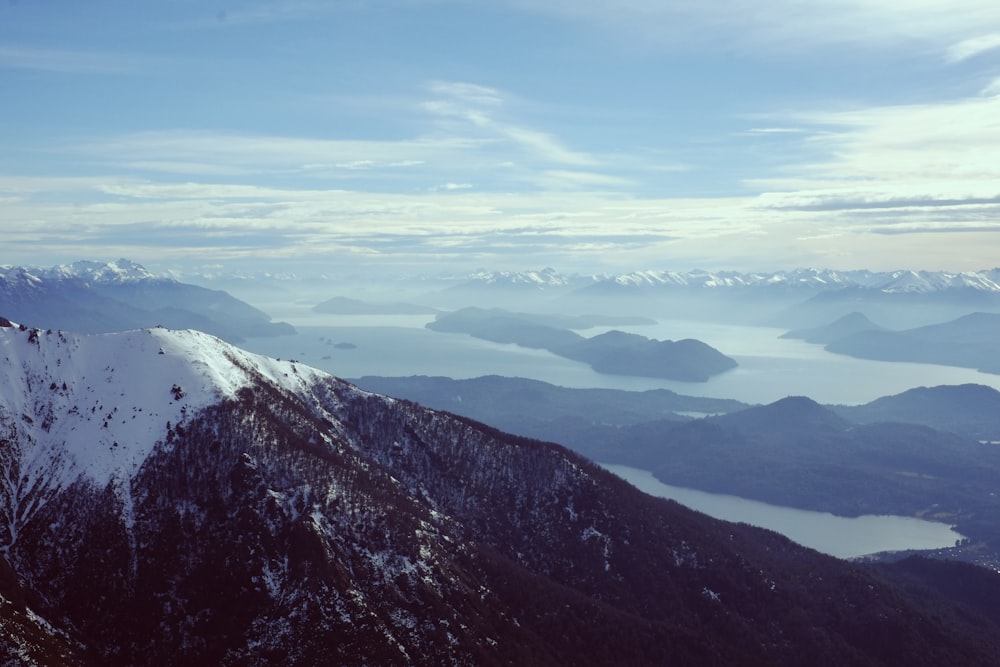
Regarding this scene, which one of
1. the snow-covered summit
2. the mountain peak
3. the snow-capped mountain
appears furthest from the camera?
the mountain peak

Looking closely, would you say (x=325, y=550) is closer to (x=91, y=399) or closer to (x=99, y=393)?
(x=91, y=399)

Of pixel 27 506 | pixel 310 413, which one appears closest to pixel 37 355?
pixel 27 506

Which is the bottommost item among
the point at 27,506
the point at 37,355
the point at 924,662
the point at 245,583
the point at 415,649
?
the point at 924,662

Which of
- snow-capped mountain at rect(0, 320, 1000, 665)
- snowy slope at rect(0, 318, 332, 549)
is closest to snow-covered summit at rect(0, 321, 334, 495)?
snowy slope at rect(0, 318, 332, 549)

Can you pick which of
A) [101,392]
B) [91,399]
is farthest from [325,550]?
[101,392]

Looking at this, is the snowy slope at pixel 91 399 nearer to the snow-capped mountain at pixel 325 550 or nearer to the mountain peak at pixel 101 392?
the mountain peak at pixel 101 392

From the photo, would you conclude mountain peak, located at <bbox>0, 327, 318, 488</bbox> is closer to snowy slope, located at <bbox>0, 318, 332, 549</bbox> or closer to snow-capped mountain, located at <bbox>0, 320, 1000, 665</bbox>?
snowy slope, located at <bbox>0, 318, 332, 549</bbox>

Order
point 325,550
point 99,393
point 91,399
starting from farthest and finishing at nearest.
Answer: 1. point 99,393
2. point 91,399
3. point 325,550

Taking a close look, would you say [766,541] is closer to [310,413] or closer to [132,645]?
[310,413]
